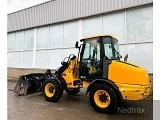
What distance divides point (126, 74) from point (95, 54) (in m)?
1.34

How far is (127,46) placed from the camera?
8695 mm

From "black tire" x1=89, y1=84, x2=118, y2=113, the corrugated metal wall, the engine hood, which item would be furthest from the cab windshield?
the corrugated metal wall

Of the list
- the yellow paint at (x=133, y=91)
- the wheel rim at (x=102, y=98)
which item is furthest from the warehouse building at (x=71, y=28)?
the wheel rim at (x=102, y=98)

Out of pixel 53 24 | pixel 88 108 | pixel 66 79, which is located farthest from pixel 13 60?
pixel 88 108

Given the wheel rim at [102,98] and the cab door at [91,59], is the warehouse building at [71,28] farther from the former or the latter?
the wheel rim at [102,98]

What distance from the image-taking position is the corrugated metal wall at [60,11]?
9.04m

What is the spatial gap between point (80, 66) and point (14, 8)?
33.8ft

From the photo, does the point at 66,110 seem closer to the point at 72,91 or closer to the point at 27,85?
the point at 72,91

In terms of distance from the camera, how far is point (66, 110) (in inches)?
234

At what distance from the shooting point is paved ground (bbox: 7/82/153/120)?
17.3 feet

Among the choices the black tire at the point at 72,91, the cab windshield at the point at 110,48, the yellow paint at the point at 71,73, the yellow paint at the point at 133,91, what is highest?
the cab windshield at the point at 110,48

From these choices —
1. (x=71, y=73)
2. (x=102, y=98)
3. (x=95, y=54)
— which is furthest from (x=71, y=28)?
(x=102, y=98)

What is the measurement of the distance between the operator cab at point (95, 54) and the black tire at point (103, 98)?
1.71 feet
